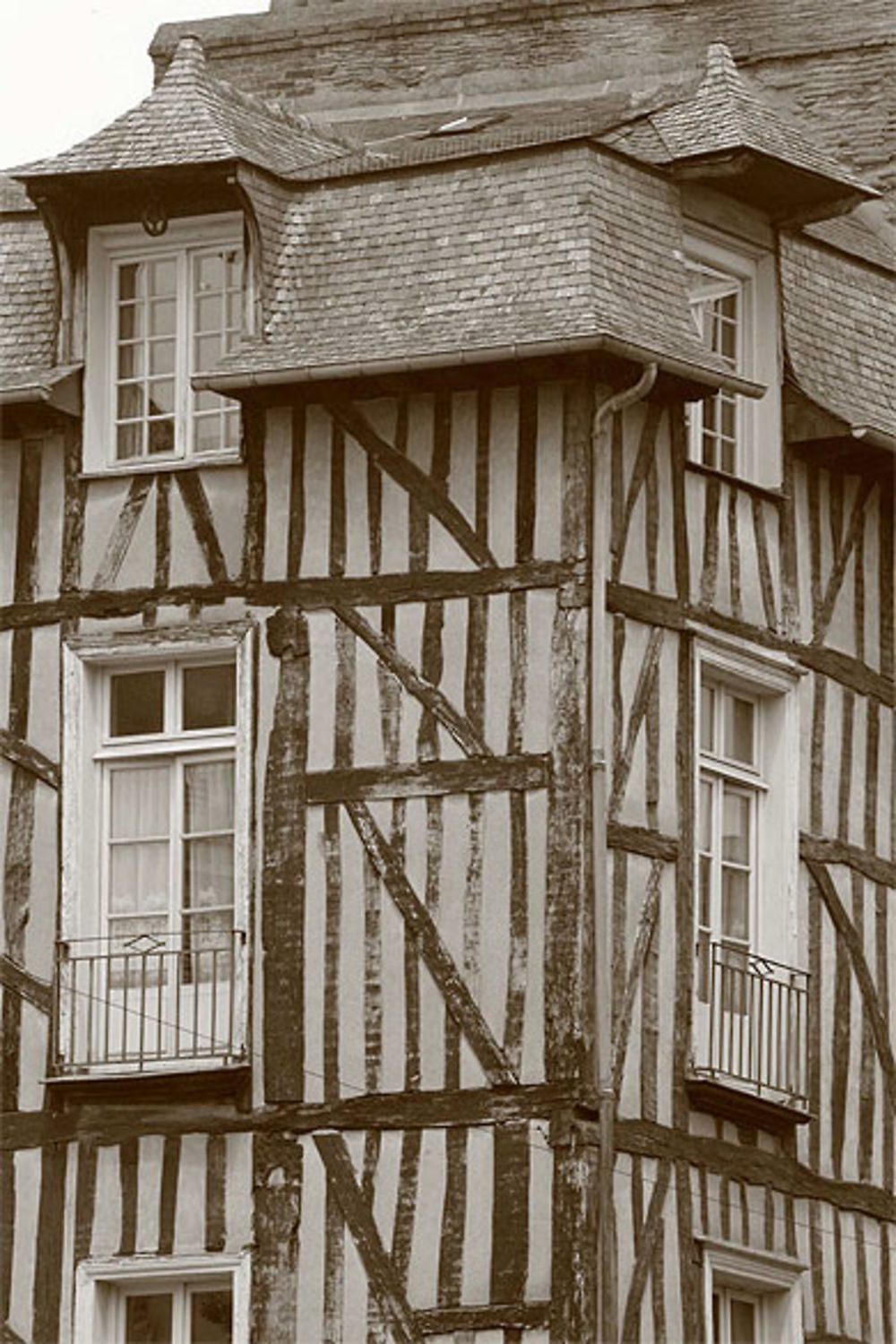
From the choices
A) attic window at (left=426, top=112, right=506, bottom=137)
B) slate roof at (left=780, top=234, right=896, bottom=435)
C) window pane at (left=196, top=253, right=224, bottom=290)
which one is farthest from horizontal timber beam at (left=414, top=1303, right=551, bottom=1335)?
attic window at (left=426, top=112, right=506, bottom=137)

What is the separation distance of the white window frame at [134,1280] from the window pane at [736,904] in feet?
10.5

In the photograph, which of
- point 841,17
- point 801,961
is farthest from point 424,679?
point 841,17

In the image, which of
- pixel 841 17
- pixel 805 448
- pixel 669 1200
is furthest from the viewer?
pixel 841 17

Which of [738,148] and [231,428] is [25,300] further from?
[738,148]

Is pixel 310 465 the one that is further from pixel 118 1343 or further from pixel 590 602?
pixel 118 1343

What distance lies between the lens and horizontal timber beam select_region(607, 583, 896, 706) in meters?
26.0

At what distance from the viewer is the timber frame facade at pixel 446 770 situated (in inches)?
994

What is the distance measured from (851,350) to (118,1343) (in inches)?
272

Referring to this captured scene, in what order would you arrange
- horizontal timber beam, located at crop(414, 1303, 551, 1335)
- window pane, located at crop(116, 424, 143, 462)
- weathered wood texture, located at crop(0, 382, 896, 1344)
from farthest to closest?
window pane, located at crop(116, 424, 143, 462) < weathered wood texture, located at crop(0, 382, 896, 1344) < horizontal timber beam, located at crop(414, 1303, 551, 1335)

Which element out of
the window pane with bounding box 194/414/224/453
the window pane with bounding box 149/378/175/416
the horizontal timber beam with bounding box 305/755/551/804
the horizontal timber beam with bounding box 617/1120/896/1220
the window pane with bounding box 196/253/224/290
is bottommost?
the horizontal timber beam with bounding box 617/1120/896/1220

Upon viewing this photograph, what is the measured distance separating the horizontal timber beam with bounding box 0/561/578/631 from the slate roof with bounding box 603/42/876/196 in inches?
97.8

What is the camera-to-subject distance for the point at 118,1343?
84.7ft

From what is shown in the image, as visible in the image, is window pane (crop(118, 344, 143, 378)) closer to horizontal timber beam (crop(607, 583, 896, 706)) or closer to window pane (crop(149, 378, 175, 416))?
window pane (crop(149, 378, 175, 416))

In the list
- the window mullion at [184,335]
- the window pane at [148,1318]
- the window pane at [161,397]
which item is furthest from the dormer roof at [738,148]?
the window pane at [148,1318]
